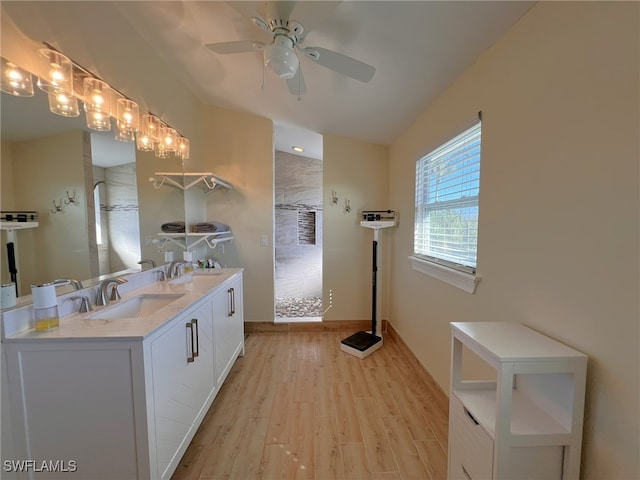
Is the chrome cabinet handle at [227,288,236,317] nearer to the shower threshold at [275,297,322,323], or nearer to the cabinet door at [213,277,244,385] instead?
the cabinet door at [213,277,244,385]

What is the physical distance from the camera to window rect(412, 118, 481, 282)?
65.7 inches

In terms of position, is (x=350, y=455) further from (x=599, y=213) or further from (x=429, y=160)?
(x=429, y=160)

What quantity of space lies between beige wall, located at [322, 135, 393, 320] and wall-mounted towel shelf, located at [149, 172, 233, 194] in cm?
127

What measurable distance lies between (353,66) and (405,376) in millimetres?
2451

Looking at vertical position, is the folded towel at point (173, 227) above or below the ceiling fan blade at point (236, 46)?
below

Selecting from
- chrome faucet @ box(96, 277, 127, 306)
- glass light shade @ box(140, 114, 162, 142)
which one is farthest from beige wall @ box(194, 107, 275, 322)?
chrome faucet @ box(96, 277, 127, 306)

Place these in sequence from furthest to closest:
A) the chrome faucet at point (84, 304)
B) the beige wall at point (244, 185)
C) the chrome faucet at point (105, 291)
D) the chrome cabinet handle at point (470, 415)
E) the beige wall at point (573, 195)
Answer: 1. the beige wall at point (244, 185)
2. the chrome faucet at point (105, 291)
3. the chrome faucet at point (84, 304)
4. the chrome cabinet handle at point (470, 415)
5. the beige wall at point (573, 195)

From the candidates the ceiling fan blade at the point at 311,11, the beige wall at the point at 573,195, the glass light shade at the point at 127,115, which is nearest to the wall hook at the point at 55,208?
the glass light shade at the point at 127,115

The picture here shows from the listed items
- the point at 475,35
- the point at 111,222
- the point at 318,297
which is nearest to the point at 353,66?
the point at 475,35

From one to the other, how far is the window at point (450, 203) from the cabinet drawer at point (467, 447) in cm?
80

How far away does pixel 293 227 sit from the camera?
15.5 feet

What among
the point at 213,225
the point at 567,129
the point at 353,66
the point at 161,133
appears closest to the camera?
the point at 567,129

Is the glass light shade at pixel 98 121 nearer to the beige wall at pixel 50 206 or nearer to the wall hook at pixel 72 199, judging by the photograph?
the beige wall at pixel 50 206

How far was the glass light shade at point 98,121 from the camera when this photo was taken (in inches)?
61.2
